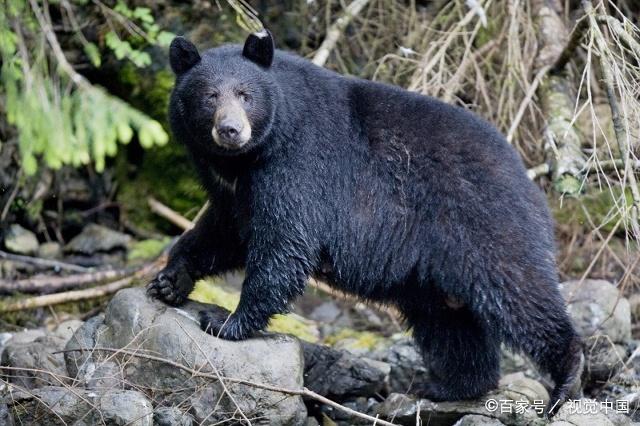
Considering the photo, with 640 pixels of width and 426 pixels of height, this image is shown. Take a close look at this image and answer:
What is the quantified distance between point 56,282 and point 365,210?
394 centimetres

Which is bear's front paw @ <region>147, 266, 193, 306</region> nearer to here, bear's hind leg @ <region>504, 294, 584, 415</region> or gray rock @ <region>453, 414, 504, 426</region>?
gray rock @ <region>453, 414, 504, 426</region>

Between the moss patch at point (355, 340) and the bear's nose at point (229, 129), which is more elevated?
the bear's nose at point (229, 129)

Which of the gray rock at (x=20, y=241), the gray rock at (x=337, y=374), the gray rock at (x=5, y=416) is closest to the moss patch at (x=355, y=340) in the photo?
the gray rock at (x=337, y=374)

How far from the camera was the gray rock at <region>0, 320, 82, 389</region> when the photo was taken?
671 centimetres

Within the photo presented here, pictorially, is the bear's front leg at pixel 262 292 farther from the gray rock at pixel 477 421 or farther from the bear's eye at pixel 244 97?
the gray rock at pixel 477 421

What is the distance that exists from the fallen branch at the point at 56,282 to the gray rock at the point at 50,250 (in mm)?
907

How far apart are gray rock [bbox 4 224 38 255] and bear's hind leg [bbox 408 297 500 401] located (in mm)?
4938

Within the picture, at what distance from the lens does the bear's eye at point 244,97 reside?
→ 667 cm

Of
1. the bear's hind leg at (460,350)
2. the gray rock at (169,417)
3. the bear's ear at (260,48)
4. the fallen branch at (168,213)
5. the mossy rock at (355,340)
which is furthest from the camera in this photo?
the fallen branch at (168,213)

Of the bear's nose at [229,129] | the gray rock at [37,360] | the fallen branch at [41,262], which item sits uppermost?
the bear's nose at [229,129]

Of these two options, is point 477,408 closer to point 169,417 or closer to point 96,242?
point 169,417

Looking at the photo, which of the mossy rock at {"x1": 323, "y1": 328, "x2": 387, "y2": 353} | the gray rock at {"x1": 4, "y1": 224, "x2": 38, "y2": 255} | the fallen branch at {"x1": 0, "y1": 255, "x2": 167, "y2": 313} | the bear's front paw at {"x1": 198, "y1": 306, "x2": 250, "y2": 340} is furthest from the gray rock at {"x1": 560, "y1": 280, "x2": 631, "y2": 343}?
the gray rock at {"x1": 4, "y1": 224, "x2": 38, "y2": 255}

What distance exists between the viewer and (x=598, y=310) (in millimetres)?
8578

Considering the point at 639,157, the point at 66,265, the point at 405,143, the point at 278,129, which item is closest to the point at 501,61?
the point at 639,157
